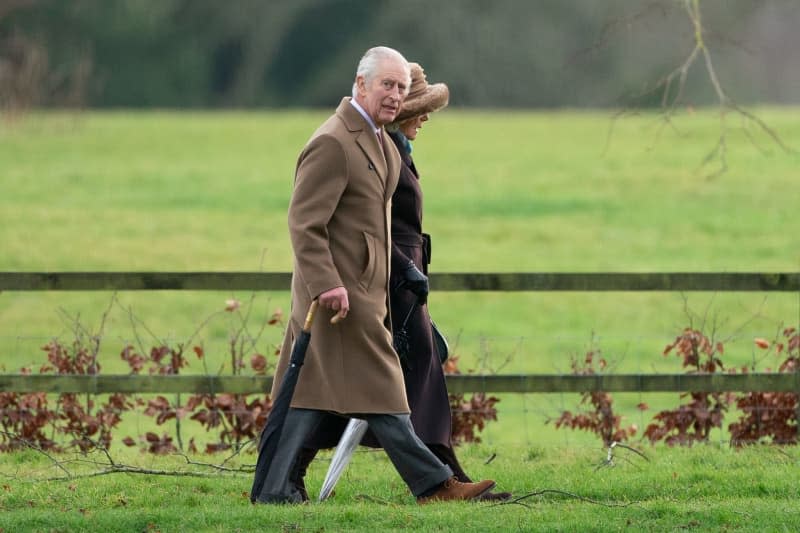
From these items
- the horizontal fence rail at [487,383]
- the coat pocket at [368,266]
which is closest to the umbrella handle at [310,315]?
the coat pocket at [368,266]

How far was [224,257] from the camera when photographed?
20406 mm

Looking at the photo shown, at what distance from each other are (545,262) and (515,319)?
100 inches

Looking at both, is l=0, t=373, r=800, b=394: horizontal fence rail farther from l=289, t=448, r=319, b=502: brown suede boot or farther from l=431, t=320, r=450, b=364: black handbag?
l=289, t=448, r=319, b=502: brown suede boot

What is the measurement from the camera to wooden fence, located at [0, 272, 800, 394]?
7953 mm

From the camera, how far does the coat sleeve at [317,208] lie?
19.5 feet

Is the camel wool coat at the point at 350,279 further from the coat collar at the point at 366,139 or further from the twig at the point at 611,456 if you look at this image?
the twig at the point at 611,456

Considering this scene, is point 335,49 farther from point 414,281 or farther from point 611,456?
point 414,281

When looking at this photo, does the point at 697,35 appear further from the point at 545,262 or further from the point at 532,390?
the point at 545,262

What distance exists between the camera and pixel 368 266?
6.12 meters

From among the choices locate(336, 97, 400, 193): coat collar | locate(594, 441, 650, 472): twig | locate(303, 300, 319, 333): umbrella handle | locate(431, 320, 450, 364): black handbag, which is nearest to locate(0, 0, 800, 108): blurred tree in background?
locate(594, 441, 650, 472): twig

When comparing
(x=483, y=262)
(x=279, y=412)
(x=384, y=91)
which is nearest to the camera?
(x=384, y=91)

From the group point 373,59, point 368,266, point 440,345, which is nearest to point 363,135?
point 373,59

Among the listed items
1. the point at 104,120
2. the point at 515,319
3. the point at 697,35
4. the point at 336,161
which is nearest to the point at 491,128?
the point at 104,120

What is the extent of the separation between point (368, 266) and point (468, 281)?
7.18 ft
